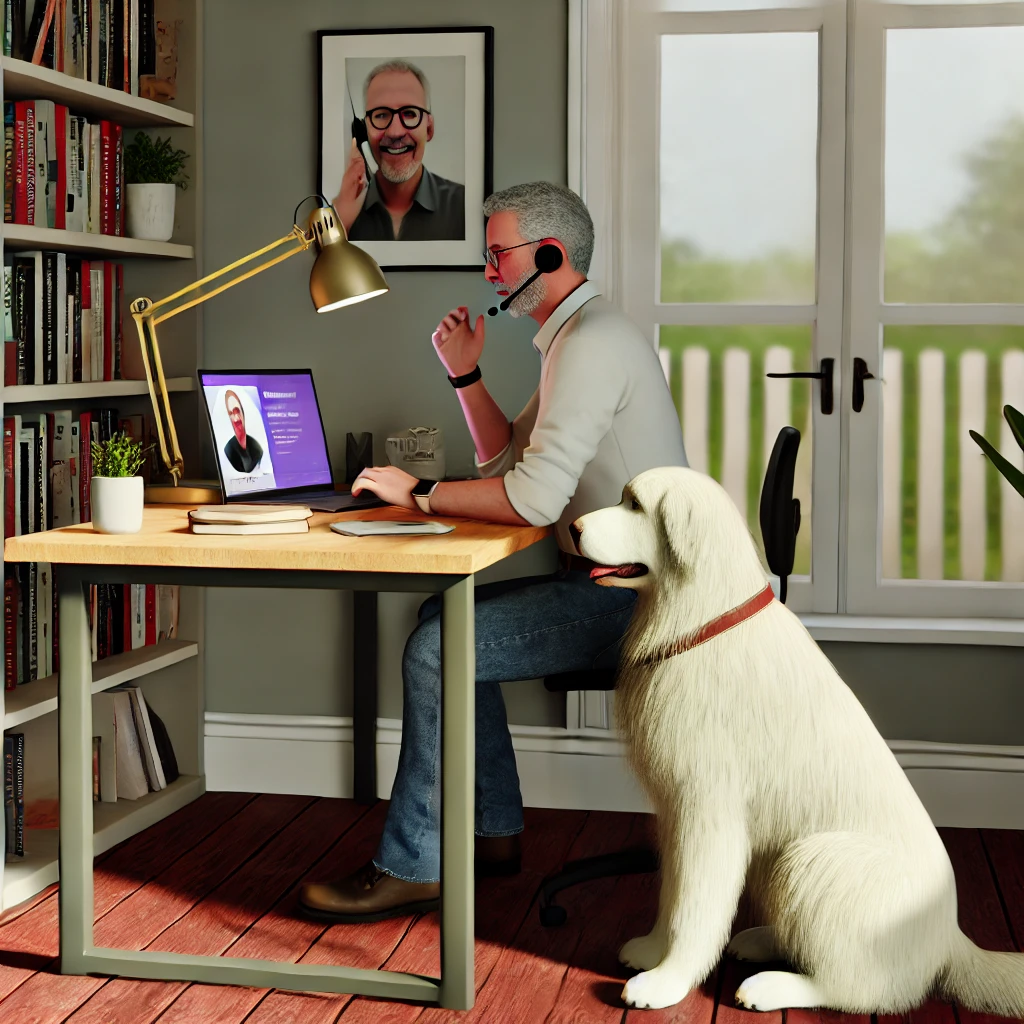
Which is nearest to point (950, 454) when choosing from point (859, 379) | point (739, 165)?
point (859, 379)

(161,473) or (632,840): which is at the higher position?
(161,473)

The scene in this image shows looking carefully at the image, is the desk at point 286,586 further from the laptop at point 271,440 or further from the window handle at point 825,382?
the window handle at point 825,382

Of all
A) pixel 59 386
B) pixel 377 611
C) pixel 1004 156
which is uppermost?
pixel 1004 156

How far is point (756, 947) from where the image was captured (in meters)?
2.31

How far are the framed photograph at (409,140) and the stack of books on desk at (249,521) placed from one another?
1.12m

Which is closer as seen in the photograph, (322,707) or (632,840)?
(632,840)

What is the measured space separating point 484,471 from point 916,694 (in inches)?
47.3

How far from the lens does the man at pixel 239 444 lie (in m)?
2.82

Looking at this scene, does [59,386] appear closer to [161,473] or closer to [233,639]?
[161,473]

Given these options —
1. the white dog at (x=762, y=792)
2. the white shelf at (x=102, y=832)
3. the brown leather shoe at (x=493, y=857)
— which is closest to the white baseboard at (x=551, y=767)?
the white shelf at (x=102, y=832)

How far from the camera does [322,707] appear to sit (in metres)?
3.35

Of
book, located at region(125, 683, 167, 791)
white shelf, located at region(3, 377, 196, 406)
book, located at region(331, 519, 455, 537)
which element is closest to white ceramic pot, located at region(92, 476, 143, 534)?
book, located at region(331, 519, 455, 537)

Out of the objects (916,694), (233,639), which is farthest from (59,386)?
(916,694)

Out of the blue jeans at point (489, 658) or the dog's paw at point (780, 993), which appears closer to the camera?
the dog's paw at point (780, 993)
